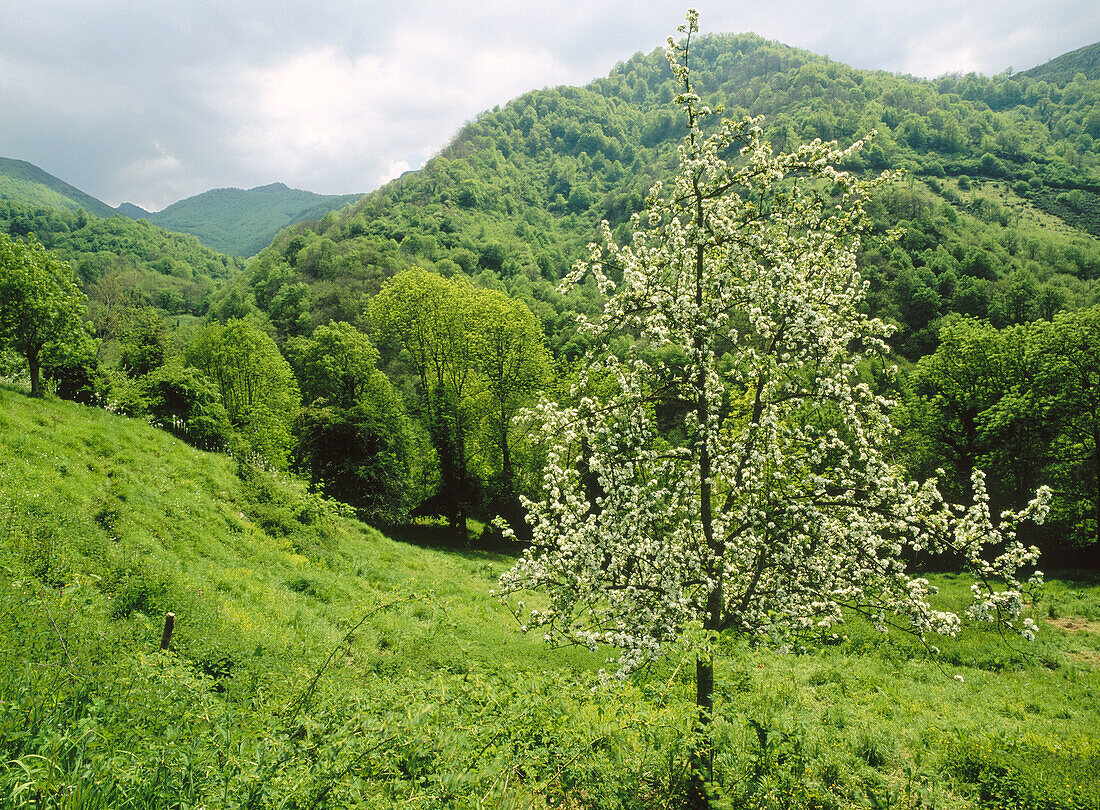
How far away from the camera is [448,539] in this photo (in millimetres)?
34719

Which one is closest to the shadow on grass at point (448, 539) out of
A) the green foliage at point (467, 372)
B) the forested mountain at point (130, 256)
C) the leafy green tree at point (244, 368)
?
the green foliage at point (467, 372)

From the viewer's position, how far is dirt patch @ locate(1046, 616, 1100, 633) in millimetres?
17797

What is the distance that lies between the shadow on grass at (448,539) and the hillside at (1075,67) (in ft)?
885

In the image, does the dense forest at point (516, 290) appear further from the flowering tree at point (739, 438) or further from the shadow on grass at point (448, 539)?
the shadow on grass at point (448, 539)

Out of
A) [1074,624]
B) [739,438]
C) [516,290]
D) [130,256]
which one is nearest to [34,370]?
[739,438]

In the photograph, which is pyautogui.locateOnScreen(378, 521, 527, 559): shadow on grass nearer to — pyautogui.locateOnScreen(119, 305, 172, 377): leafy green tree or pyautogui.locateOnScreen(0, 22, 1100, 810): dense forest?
pyautogui.locateOnScreen(0, 22, 1100, 810): dense forest

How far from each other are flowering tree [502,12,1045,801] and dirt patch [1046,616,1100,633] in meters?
17.2

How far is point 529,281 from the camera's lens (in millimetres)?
101188

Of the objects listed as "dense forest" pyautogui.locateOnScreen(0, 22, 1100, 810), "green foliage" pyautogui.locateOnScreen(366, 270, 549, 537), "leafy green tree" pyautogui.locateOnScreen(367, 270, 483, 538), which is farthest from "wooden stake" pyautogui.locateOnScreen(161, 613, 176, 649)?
"leafy green tree" pyautogui.locateOnScreen(367, 270, 483, 538)

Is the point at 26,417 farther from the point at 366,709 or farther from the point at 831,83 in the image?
the point at 831,83

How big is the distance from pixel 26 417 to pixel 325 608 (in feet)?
35.8

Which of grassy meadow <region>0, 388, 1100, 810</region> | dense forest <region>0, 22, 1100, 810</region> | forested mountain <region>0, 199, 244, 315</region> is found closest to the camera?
grassy meadow <region>0, 388, 1100, 810</region>

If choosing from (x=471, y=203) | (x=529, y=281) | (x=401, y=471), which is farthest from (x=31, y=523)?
(x=471, y=203)

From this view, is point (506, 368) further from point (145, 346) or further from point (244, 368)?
point (145, 346)
